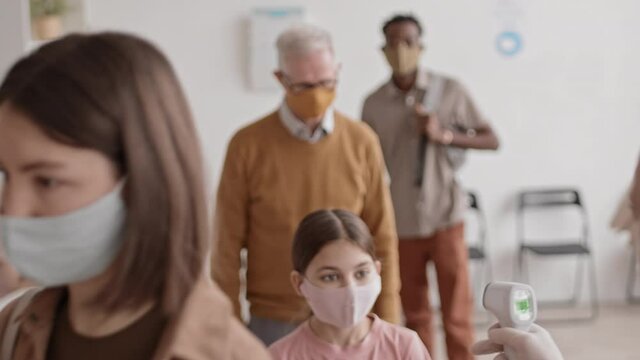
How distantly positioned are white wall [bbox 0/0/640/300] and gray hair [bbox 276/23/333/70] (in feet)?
10.9

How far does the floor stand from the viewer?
5.66 metres

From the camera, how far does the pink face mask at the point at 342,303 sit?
2586 mm

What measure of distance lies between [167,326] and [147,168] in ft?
0.64

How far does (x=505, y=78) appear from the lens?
6691mm

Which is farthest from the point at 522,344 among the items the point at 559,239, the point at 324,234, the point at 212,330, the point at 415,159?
the point at 559,239

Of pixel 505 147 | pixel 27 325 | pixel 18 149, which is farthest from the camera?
pixel 505 147

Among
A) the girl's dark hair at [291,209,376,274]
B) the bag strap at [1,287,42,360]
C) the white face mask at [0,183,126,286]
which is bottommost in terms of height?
the girl's dark hair at [291,209,376,274]

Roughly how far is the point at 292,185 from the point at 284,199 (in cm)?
5

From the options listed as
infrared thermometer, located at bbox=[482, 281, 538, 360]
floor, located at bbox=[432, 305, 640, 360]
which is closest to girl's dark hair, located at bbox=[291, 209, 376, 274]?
infrared thermometer, located at bbox=[482, 281, 538, 360]

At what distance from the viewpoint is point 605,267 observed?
6.90m

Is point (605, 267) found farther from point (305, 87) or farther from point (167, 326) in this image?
point (167, 326)

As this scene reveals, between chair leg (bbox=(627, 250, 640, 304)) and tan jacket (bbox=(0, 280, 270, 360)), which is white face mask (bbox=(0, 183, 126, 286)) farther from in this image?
chair leg (bbox=(627, 250, 640, 304))

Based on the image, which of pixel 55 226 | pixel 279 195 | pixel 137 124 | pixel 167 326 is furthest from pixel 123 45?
pixel 279 195

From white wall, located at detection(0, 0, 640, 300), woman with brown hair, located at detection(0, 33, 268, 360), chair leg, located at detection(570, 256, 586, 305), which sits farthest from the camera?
chair leg, located at detection(570, 256, 586, 305)
